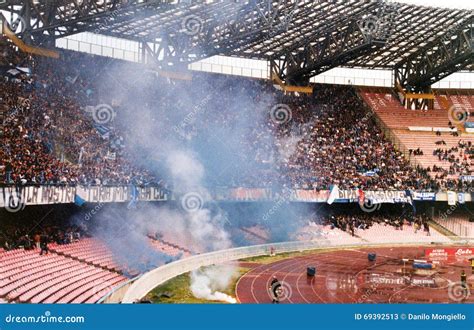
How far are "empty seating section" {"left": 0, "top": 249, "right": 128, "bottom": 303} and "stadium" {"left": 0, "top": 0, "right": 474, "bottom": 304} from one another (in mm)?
93

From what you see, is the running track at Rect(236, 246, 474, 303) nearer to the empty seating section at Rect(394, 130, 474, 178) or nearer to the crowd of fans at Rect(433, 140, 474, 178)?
the crowd of fans at Rect(433, 140, 474, 178)

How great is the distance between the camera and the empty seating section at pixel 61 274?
19.4 m

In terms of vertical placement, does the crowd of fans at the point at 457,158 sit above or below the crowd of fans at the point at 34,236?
above

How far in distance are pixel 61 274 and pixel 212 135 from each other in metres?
21.7

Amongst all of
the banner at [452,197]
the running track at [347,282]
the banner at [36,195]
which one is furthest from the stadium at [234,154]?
the banner at [452,197]

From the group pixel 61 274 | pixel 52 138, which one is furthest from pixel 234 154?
pixel 61 274

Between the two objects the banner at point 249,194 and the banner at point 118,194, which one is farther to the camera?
the banner at point 249,194

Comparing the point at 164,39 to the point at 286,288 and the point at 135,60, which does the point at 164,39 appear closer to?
the point at 135,60

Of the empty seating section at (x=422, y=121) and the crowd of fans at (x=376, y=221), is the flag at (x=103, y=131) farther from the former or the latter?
the empty seating section at (x=422, y=121)

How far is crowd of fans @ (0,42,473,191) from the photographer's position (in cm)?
2888

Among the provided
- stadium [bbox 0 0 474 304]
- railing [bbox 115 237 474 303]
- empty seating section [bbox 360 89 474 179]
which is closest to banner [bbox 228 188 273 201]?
stadium [bbox 0 0 474 304]

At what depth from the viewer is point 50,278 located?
2142 centimetres

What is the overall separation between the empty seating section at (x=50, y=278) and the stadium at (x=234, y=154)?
0.31 feet

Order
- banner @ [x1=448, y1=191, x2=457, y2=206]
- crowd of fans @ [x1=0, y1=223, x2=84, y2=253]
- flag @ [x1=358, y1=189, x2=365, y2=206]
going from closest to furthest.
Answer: crowd of fans @ [x1=0, y1=223, x2=84, y2=253], flag @ [x1=358, y1=189, x2=365, y2=206], banner @ [x1=448, y1=191, x2=457, y2=206]
